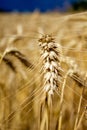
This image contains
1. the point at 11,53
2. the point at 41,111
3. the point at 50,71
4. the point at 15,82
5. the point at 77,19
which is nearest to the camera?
the point at 50,71

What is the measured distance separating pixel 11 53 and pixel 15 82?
0.59 m

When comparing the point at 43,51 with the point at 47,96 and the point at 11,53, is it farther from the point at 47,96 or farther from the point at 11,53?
the point at 11,53

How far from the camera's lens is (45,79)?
144cm

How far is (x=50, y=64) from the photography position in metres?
1.42

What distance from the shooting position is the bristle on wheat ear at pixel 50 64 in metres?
1.41

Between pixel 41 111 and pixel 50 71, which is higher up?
pixel 50 71

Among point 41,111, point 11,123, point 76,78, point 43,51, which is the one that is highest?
point 43,51

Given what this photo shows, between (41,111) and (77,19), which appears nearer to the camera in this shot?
(41,111)

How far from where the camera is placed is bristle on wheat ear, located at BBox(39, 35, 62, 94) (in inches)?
55.6

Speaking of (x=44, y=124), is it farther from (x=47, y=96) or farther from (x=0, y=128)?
(x=0, y=128)

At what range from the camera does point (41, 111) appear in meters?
1.53

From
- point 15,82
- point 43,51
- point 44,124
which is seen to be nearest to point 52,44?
point 43,51

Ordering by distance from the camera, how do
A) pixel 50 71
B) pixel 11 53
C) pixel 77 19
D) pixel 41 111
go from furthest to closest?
1. pixel 77 19
2. pixel 11 53
3. pixel 41 111
4. pixel 50 71

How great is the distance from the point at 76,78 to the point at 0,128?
0.43 m
